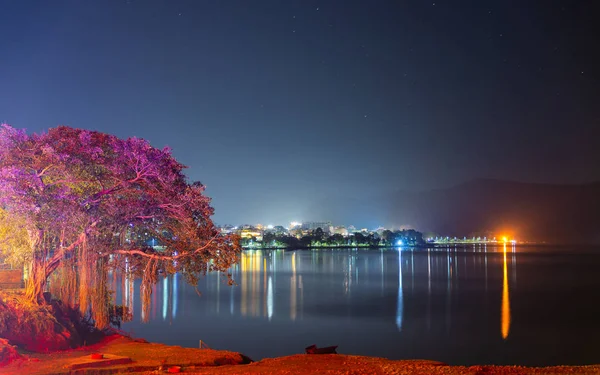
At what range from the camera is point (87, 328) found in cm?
2056

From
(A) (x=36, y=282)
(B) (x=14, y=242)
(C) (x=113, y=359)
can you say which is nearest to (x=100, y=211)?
(B) (x=14, y=242)

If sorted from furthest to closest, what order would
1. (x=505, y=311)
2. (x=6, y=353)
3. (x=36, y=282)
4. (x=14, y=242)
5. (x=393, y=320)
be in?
(x=505, y=311) < (x=393, y=320) < (x=14, y=242) < (x=36, y=282) < (x=6, y=353)

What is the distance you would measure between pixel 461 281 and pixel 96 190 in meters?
65.1

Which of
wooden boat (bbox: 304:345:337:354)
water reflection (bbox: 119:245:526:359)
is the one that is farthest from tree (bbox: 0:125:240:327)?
wooden boat (bbox: 304:345:337:354)

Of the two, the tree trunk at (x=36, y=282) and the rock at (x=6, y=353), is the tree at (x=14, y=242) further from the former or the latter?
the rock at (x=6, y=353)

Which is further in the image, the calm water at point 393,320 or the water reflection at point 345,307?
the water reflection at point 345,307

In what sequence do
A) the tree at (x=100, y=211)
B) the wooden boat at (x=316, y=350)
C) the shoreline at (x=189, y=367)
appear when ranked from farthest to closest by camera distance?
the wooden boat at (x=316, y=350)
the tree at (x=100, y=211)
the shoreline at (x=189, y=367)

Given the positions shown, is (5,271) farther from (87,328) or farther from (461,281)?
(461,281)

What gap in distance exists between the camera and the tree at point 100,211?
60.7 ft

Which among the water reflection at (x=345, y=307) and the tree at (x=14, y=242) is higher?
the tree at (x=14, y=242)

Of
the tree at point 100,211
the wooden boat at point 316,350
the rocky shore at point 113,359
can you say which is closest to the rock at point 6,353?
the rocky shore at point 113,359

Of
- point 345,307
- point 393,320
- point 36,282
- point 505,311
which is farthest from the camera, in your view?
point 345,307

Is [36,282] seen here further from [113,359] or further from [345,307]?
[345,307]

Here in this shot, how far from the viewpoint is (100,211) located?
2023 centimetres
